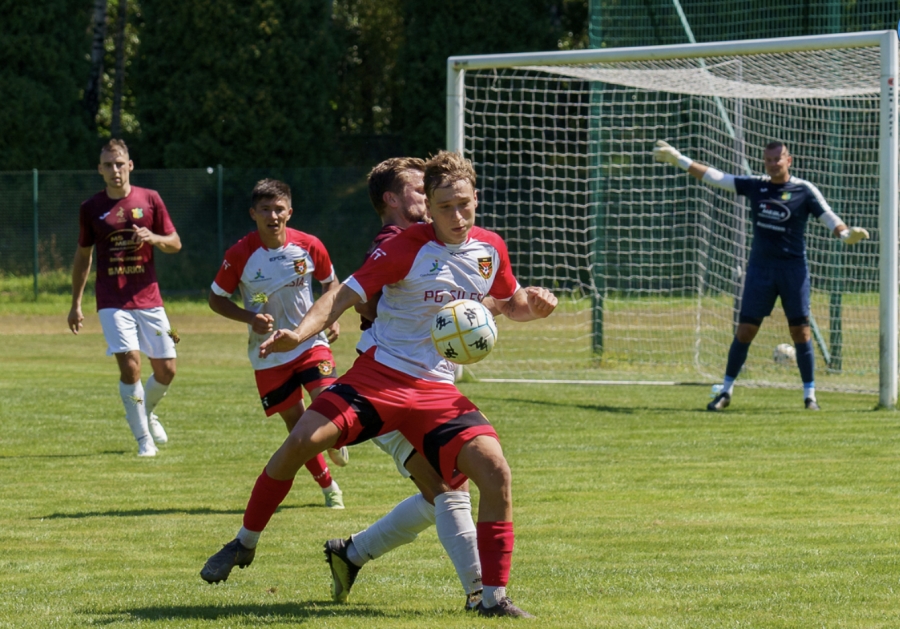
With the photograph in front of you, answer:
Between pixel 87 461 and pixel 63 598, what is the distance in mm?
4098

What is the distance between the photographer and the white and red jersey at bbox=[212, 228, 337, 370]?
297 inches

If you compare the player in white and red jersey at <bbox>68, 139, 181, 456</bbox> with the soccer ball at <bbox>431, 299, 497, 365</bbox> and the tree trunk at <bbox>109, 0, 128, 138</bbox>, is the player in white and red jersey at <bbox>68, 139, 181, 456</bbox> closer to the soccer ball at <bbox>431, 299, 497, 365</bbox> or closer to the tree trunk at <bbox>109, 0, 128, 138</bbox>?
the soccer ball at <bbox>431, 299, 497, 365</bbox>

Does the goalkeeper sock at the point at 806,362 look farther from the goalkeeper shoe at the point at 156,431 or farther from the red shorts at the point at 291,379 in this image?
the goalkeeper shoe at the point at 156,431

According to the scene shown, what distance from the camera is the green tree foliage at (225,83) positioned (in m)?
29.6

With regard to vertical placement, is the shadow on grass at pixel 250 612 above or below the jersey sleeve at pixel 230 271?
below

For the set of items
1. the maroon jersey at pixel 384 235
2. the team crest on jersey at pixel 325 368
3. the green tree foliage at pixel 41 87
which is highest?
the green tree foliage at pixel 41 87

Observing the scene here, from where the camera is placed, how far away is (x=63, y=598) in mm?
5172

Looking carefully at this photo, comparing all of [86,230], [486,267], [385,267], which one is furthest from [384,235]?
[86,230]

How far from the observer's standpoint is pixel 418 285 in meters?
4.96

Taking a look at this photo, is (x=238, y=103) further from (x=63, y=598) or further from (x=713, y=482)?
(x=63, y=598)

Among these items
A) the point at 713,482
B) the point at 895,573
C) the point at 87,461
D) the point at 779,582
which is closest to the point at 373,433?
the point at 779,582

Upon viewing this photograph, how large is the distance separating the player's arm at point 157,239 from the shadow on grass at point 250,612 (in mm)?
4467

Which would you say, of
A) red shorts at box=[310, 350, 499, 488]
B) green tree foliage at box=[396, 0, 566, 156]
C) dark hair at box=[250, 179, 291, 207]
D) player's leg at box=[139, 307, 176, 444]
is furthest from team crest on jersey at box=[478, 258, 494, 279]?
green tree foliage at box=[396, 0, 566, 156]

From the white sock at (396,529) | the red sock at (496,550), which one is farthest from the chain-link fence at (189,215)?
the red sock at (496,550)
